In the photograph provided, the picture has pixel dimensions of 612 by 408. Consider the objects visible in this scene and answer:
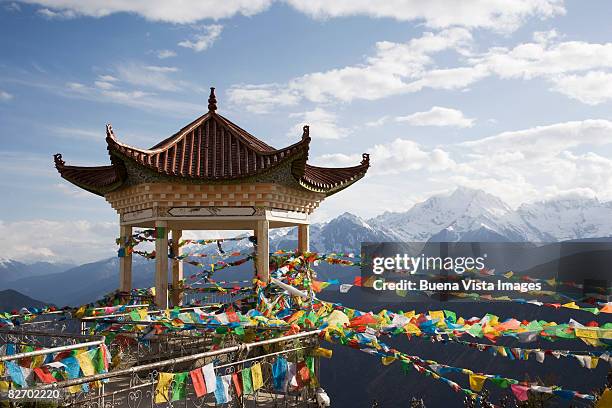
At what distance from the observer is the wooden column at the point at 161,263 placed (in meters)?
18.0

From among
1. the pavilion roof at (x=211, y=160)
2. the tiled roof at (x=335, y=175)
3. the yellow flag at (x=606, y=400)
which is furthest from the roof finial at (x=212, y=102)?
the yellow flag at (x=606, y=400)

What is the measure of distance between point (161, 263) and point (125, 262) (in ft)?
9.13

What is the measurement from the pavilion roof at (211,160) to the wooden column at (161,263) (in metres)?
1.83

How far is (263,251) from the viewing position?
715 inches

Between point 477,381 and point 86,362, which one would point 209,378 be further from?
point 477,381

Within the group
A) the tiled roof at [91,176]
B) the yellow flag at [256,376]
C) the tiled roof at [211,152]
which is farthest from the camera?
the tiled roof at [91,176]

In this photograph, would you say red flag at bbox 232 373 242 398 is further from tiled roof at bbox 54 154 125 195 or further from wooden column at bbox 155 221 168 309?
tiled roof at bbox 54 154 125 195

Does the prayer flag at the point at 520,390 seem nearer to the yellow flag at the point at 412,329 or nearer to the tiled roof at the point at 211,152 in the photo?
the yellow flag at the point at 412,329

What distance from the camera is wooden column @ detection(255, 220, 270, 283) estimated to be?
18094mm

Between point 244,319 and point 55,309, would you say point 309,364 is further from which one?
point 55,309

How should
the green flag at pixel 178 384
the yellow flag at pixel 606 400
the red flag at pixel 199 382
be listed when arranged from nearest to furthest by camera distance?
the yellow flag at pixel 606 400 → the green flag at pixel 178 384 → the red flag at pixel 199 382

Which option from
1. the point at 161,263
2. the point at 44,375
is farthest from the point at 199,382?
the point at 161,263

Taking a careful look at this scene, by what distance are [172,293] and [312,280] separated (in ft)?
19.3

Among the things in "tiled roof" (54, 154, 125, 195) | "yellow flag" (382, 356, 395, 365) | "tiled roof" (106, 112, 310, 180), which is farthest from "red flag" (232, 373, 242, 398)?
"tiled roof" (54, 154, 125, 195)
